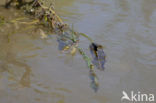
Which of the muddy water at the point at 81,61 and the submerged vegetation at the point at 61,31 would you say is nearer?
the muddy water at the point at 81,61

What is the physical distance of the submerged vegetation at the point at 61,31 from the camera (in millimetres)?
2169

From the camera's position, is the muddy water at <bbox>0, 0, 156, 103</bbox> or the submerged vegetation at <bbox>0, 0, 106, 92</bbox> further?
the submerged vegetation at <bbox>0, 0, 106, 92</bbox>

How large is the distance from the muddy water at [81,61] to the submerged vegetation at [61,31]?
6cm

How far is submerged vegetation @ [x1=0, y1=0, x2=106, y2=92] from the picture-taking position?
2.17m

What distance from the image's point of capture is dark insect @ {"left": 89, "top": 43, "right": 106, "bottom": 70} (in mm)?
2164

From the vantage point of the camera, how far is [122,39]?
2.49 meters

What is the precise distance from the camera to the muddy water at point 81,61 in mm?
1862

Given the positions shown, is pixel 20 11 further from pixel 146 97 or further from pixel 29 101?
pixel 146 97

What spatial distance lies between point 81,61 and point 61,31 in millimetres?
552

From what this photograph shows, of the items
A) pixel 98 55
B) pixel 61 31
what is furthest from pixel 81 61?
pixel 61 31

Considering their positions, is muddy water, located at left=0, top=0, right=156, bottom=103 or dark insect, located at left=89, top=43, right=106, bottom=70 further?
dark insect, located at left=89, top=43, right=106, bottom=70

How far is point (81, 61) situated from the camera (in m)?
2.20

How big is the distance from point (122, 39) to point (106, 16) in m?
0.51

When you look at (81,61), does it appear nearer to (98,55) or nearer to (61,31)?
(98,55)
